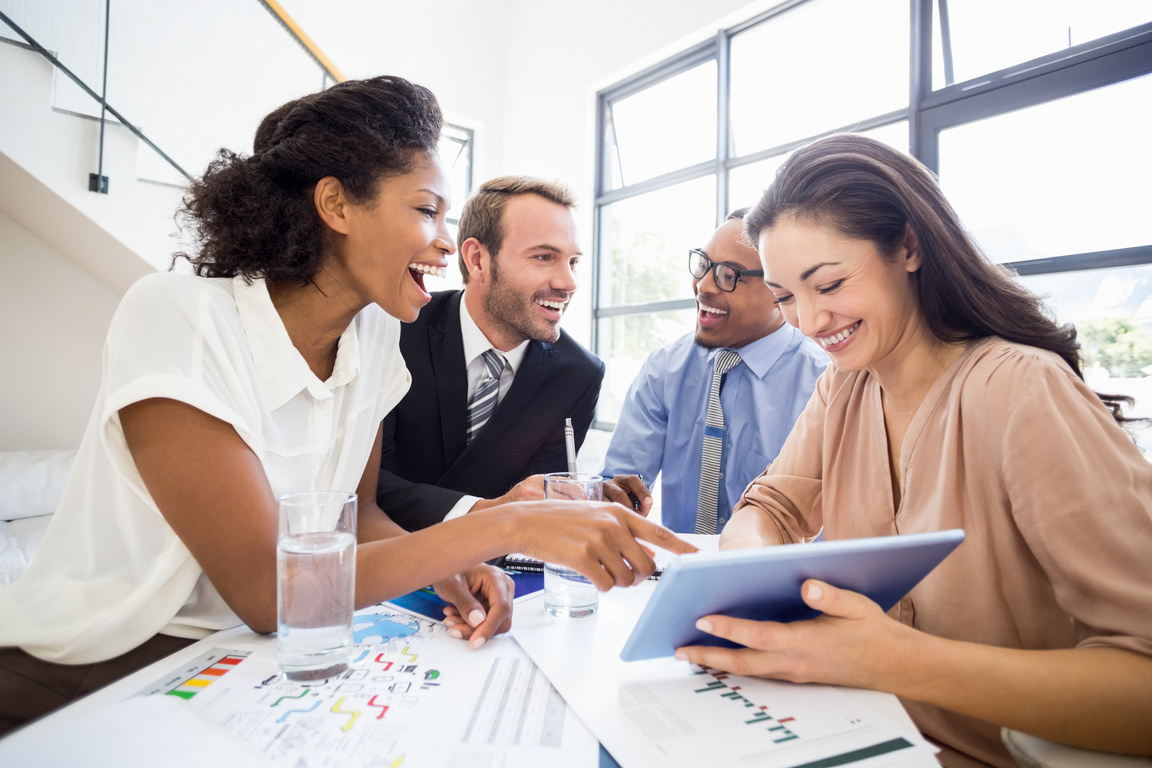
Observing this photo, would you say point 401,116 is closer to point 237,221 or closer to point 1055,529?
point 237,221

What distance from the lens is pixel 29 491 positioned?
9.68 feet

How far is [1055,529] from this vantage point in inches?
32.5

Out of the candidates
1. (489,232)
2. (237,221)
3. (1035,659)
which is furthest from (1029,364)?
(489,232)

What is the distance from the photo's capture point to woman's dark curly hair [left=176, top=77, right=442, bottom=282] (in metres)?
1.17

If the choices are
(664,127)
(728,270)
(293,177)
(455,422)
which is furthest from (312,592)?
(664,127)

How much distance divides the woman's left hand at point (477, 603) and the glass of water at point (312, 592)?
16 centimetres

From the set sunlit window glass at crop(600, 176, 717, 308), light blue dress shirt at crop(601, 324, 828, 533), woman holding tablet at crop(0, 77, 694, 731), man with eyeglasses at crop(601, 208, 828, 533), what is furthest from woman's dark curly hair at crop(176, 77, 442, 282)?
sunlit window glass at crop(600, 176, 717, 308)

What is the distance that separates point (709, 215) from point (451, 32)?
3144 millimetres

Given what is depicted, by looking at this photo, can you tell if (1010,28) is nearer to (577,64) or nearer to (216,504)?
(577,64)

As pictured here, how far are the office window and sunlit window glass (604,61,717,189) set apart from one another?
2 cm

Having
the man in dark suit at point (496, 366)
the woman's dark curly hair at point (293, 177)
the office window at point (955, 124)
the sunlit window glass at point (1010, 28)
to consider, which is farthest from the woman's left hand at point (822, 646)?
the sunlit window glass at point (1010, 28)

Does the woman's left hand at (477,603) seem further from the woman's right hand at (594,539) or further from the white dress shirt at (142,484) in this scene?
the white dress shirt at (142,484)

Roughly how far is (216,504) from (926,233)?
3.84 ft

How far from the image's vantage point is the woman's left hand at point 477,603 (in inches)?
32.7
